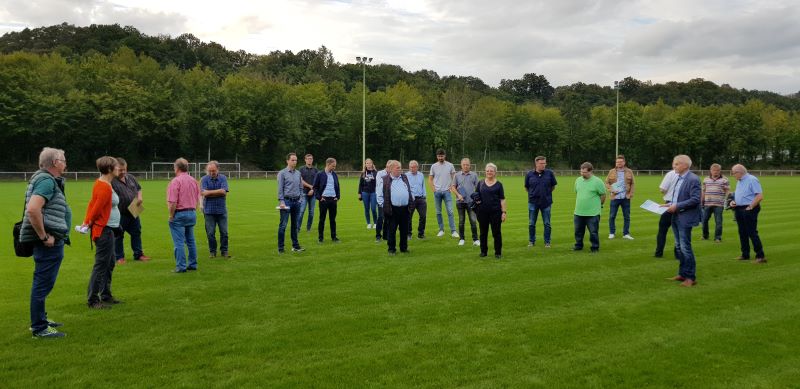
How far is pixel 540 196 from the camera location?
1249cm

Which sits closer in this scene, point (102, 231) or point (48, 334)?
point (48, 334)

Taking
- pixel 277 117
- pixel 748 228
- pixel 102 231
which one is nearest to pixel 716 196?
pixel 748 228

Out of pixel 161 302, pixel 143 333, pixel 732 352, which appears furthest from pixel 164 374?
pixel 732 352

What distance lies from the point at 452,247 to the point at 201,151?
5974cm

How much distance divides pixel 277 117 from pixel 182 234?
61073mm

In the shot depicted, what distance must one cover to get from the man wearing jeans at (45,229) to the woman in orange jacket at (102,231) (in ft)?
2.69

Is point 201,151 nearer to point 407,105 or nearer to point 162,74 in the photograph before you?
point 162,74

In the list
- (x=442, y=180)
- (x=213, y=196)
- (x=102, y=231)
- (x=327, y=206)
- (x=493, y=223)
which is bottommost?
(x=493, y=223)

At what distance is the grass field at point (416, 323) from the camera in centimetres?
501

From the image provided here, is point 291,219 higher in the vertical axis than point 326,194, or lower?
lower

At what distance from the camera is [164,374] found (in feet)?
16.3

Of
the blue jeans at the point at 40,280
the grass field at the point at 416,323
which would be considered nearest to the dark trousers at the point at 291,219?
the grass field at the point at 416,323

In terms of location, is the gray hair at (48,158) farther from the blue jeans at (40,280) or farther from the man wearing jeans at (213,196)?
the man wearing jeans at (213,196)

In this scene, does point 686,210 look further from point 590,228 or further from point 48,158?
point 48,158
